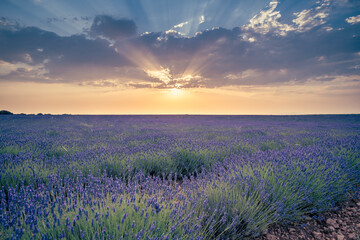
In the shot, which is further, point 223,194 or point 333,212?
point 333,212

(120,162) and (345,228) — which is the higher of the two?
(120,162)

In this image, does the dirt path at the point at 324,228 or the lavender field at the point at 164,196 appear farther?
the dirt path at the point at 324,228

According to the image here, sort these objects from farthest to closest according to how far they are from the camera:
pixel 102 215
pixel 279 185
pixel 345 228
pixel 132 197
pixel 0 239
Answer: pixel 279 185
pixel 345 228
pixel 132 197
pixel 102 215
pixel 0 239

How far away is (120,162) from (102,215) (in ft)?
6.51

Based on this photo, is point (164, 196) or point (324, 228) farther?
point (324, 228)

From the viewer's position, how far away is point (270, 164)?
9.69 ft

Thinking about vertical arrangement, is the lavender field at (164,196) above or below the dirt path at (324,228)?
above

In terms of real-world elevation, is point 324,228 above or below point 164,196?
below

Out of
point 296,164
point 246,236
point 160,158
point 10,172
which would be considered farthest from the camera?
point 160,158

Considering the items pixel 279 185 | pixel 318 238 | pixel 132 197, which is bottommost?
pixel 318 238

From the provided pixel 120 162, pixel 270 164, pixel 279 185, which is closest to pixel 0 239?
pixel 120 162

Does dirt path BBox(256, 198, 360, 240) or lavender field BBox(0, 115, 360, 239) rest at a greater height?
lavender field BBox(0, 115, 360, 239)

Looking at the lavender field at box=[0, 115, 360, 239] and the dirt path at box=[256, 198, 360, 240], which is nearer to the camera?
the lavender field at box=[0, 115, 360, 239]

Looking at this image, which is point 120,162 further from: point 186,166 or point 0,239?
point 0,239
